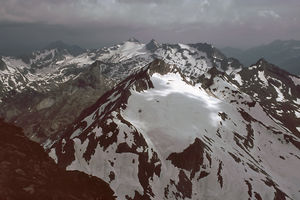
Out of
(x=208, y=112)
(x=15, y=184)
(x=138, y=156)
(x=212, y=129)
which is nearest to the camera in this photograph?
(x=15, y=184)

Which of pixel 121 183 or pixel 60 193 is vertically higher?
pixel 60 193

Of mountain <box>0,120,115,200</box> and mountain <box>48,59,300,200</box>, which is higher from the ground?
mountain <box>0,120,115,200</box>

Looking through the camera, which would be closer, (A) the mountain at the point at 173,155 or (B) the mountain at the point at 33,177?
(B) the mountain at the point at 33,177

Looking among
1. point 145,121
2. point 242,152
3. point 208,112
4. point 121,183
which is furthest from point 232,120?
point 121,183

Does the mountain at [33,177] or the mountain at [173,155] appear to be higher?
the mountain at [33,177]

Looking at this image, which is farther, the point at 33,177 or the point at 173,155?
the point at 173,155

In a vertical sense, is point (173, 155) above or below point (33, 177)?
below

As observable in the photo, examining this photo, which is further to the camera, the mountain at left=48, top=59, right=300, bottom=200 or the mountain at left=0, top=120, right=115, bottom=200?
the mountain at left=48, top=59, right=300, bottom=200

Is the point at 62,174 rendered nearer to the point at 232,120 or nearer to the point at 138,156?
the point at 138,156
